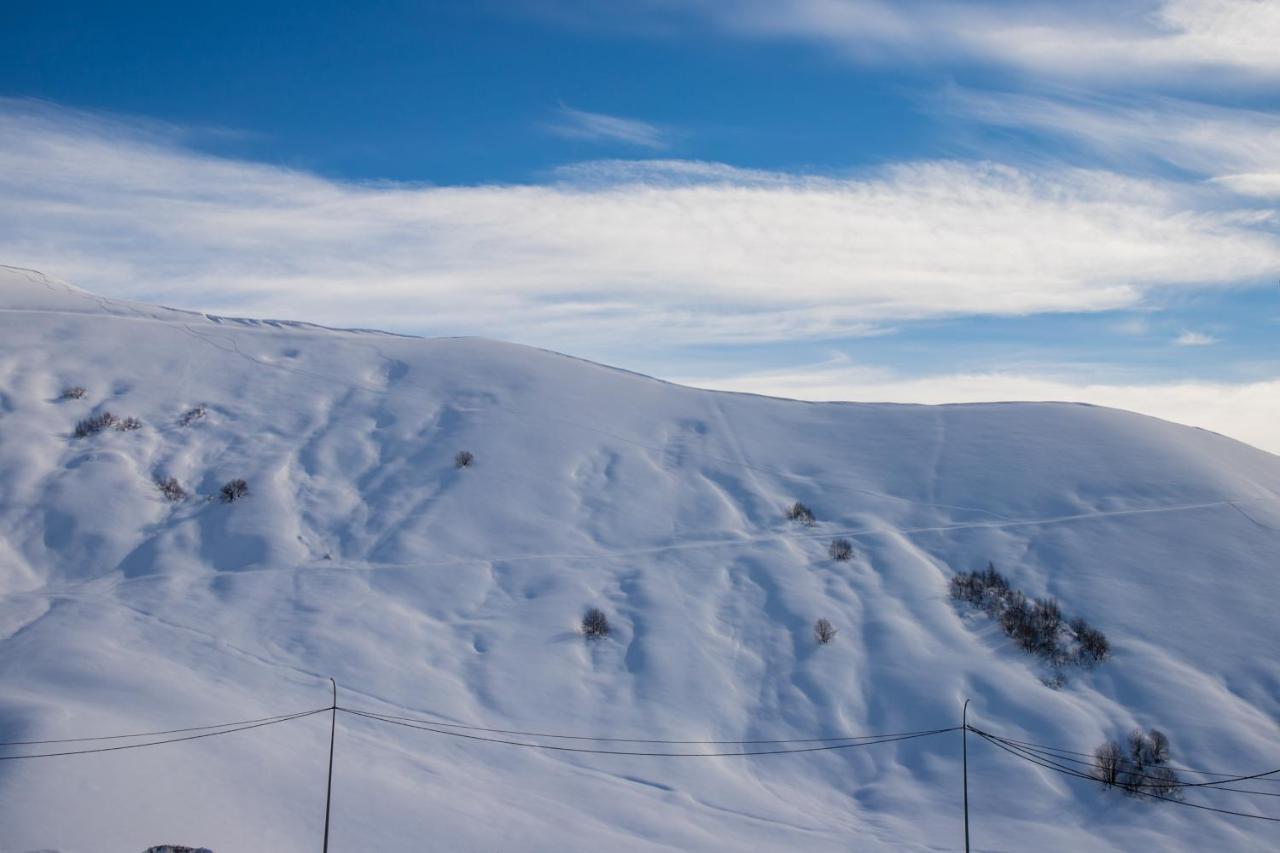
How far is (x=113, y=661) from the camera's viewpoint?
19.6 m

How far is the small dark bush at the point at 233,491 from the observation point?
27125mm

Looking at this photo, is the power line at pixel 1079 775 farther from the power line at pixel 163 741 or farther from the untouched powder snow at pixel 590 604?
the power line at pixel 163 741

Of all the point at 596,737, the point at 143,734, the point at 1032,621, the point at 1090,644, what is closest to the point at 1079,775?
the point at 1090,644

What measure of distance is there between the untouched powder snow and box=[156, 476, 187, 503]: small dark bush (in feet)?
1.09

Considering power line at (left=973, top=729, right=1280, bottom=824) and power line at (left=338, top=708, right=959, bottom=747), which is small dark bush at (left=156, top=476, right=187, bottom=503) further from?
power line at (left=973, top=729, right=1280, bottom=824)

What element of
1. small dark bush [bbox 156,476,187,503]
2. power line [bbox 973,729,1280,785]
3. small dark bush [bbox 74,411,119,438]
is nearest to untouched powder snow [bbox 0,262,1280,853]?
power line [bbox 973,729,1280,785]

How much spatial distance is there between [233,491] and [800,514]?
1703cm

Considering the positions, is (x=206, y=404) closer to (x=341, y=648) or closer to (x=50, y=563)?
(x=50, y=563)

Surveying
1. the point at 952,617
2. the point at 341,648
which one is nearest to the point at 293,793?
the point at 341,648

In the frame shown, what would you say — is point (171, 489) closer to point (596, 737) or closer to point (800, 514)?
point (596, 737)

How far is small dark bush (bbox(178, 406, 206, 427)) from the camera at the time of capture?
102ft

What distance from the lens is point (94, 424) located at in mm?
29719

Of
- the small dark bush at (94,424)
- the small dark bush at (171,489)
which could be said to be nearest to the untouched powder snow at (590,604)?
the small dark bush at (171,489)

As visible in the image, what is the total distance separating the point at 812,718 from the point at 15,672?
55.0 ft
